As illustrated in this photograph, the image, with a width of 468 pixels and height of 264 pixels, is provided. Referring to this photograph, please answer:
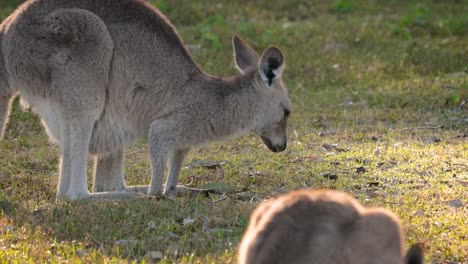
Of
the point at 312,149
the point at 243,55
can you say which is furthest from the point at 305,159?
the point at 243,55

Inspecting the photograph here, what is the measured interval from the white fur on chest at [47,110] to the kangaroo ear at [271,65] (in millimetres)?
1584

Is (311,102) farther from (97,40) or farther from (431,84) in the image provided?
(97,40)

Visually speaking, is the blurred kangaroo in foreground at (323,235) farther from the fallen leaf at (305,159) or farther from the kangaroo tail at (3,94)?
the fallen leaf at (305,159)

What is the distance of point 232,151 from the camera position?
8.31m

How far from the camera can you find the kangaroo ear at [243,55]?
6945 mm

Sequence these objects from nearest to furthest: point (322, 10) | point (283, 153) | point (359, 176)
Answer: point (359, 176) → point (283, 153) → point (322, 10)

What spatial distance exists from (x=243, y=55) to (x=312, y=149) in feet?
5.09

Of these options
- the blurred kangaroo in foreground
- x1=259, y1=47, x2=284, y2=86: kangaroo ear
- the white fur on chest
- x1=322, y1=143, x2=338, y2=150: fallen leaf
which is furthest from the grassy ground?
the blurred kangaroo in foreground

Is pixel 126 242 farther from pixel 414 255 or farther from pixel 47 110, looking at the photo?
pixel 414 255

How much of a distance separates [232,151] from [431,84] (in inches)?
129

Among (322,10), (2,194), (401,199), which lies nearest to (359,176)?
(401,199)

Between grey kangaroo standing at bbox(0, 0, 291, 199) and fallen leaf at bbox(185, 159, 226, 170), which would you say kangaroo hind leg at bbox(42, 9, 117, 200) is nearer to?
grey kangaroo standing at bbox(0, 0, 291, 199)

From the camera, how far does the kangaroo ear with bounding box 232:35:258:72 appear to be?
695cm

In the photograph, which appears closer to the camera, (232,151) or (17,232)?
(17,232)
